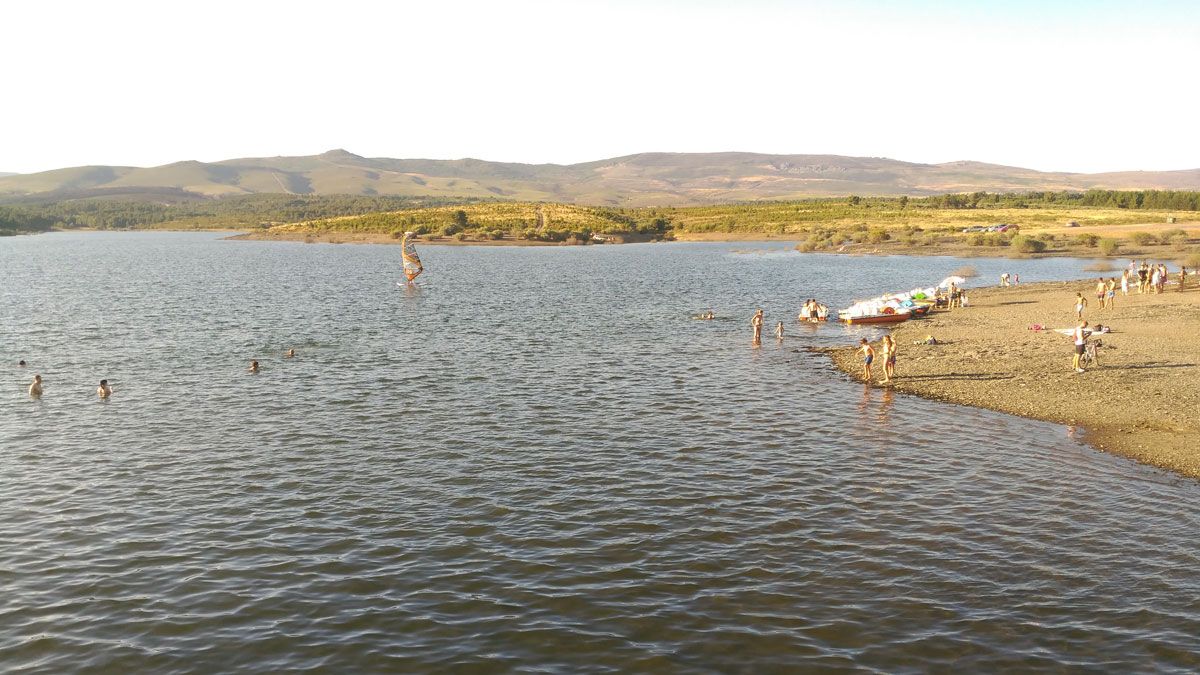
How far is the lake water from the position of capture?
15.8 metres

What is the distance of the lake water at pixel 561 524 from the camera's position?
15766 millimetres

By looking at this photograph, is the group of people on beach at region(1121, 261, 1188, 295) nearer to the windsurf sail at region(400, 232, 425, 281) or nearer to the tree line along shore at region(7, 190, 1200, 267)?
the tree line along shore at region(7, 190, 1200, 267)

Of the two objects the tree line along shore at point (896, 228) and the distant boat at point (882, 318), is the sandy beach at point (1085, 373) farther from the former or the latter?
the tree line along shore at point (896, 228)

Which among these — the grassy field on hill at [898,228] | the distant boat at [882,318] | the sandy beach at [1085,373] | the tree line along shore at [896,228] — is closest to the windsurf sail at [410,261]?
the distant boat at [882,318]

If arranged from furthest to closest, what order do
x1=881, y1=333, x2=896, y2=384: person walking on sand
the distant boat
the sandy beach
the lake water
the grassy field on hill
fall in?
the grassy field on hill, the distant boat, x1=881, y1=333, x2=896, y2=384: person walking on sand, the sandy beach, the lake water

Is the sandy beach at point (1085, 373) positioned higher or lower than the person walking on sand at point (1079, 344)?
lower

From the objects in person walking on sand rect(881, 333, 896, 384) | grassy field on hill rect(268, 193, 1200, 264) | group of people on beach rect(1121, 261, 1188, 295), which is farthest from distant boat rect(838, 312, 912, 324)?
grassy field on hill rect(268, 193, 1200, 264)

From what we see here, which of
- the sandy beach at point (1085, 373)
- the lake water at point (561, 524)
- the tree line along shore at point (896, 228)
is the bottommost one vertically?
the lake water at point (561, 524)

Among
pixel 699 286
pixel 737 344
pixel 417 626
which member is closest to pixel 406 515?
pixel 417 626

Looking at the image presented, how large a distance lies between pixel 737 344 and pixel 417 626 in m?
34.3

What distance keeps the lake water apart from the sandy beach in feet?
5.07

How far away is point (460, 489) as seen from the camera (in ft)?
78.1

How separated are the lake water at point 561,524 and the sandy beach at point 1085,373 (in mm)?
1546

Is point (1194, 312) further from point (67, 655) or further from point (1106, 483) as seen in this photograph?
point (67, 655)
